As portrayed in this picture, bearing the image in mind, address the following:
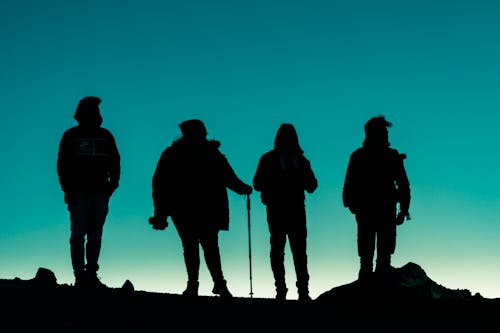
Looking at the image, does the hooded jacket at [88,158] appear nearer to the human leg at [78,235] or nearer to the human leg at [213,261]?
the human leg at [78,235]

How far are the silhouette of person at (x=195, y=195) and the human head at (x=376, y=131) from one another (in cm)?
202

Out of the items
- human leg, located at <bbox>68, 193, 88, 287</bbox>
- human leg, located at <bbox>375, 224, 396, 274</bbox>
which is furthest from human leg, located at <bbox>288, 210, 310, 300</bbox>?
human leg, located at <bbox>68, 193, 88, 287</bbox>

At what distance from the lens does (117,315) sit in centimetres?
699

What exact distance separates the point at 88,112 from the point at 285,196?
116 inches

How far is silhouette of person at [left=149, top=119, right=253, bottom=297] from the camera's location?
32.6 ft

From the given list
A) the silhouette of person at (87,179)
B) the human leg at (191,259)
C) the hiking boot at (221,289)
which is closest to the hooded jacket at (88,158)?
the silhouette of person at (87,179)

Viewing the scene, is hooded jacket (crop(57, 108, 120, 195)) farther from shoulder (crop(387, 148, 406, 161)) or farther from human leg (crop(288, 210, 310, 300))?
shoulder (crop(387, 148, 406, 161))

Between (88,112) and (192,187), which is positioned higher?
(88,112)

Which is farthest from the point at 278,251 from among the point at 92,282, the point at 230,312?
the point at 230,312

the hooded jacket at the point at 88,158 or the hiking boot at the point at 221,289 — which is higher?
the hooded jacket at the point at 88,158

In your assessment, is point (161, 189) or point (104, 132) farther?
point (104, 132)

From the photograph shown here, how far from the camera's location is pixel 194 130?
10.1 meters

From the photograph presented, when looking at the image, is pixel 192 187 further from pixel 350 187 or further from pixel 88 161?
pixel 350 187

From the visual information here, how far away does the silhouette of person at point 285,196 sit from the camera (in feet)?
34.3
